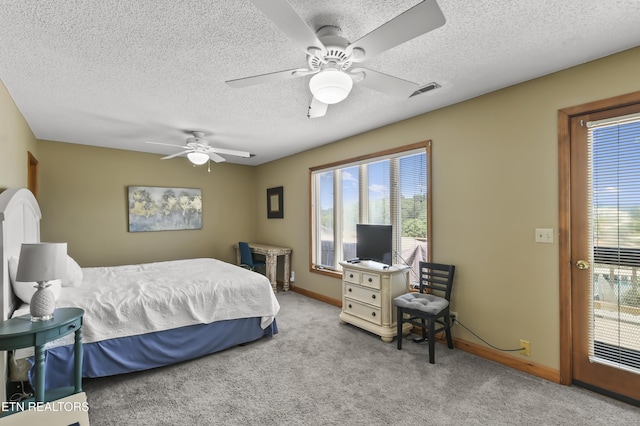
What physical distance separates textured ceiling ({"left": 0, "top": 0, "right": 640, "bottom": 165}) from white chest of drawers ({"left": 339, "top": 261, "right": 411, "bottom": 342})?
69.3 inches

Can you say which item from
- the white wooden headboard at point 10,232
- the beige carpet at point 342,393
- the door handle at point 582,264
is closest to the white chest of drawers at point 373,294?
the beige carpet at point 342,393

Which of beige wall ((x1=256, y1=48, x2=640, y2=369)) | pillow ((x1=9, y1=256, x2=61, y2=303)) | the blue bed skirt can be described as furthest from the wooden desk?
pillow ((x1=9, y1=256, x2=61, y2=303))

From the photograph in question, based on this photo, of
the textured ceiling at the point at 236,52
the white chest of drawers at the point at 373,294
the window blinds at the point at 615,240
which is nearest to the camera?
the textured ceiling at the point at 236,52

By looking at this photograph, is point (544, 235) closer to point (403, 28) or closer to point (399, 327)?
point (399, 327)

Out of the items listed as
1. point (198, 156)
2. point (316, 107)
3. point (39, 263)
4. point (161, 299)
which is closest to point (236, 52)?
point (316, 107)

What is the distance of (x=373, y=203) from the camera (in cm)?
405

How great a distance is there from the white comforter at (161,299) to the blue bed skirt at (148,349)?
6 centimetres

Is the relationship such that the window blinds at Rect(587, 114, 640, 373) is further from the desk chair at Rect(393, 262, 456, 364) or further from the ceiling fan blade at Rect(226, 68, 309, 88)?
the ceiling fan blade at Rect(226, 68, 309, 88)

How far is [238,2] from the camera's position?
1.56 m

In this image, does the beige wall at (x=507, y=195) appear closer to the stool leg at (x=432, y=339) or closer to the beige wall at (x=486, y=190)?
the beige wall at (x=486, y=190)

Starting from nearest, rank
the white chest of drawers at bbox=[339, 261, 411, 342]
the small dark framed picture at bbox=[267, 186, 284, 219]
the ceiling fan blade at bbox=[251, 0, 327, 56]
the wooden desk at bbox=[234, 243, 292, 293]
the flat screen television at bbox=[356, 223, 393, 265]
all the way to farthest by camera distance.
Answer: the ceiling fan blade at bbox=[251, 0, 327, 56], the white chest of drawers at bbox=[339, 261, 411, 342], the flat screen television at bbox=[356, 223, 393, 265], the wooden desk at bbox=[234, 243, 292, 293], the small dark framed picture at bbox=[267, 186, 284, 219]

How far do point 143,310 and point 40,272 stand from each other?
84 cm

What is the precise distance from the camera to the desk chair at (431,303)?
270cm

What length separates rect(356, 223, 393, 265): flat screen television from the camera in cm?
341
